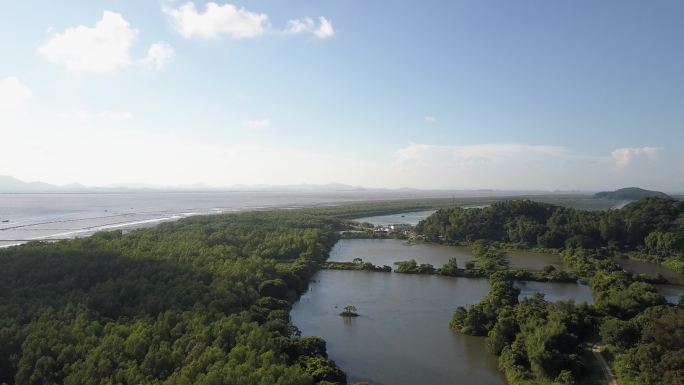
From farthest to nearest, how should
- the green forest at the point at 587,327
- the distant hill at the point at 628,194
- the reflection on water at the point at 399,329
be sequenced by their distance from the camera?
the distant hill at the point at 628,194 < the reflection on water at the point at 399,329 < the green forest at the point at 587,327

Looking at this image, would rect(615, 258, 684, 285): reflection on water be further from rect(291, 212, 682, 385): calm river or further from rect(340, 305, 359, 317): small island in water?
rect(340, 305, 359, 317): small island in water

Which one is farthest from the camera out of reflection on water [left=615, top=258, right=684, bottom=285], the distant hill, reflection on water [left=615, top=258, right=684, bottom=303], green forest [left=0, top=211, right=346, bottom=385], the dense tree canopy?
the distant hill

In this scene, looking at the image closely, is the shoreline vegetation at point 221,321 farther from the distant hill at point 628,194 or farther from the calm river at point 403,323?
the distant hill at point 628,194

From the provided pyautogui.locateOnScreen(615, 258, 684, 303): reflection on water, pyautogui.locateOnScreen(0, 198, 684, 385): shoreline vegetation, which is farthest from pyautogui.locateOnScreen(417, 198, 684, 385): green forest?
pyautogui.locateOnScreen(615, 258, 684, 303): reflection on water

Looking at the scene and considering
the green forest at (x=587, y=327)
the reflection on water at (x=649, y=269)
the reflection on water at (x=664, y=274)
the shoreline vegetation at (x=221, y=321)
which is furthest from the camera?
the reflection on water at (x=649, y=269)

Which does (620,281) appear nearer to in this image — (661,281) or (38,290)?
(661,281)

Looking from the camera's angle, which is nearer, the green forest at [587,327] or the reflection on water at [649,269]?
the green forest at [587,327]

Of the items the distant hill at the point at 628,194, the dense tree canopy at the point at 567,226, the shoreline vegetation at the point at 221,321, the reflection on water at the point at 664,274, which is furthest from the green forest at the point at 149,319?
the distant hill at the point at 628,194

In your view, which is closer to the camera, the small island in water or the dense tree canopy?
the small island in water

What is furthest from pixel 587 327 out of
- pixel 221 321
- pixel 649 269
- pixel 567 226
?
pixel 567 226

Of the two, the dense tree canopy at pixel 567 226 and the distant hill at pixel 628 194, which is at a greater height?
the distant hill at pixel 628 194
